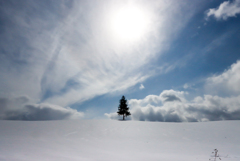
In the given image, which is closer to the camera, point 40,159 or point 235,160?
point 40,159

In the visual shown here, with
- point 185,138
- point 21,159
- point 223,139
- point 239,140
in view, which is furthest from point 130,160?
point 239,140

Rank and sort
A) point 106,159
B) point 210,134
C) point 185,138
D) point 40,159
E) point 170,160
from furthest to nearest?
point 210,134, point 185,138, point 170,160, point 106,159, point 40,159

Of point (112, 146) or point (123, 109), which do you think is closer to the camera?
point (112, 146)

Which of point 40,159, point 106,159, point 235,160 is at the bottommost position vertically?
point 235,160

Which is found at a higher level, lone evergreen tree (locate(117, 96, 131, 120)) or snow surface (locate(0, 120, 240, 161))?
lone evergreen tree (locate(117, 96, 131, 120))

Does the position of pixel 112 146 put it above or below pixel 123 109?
below

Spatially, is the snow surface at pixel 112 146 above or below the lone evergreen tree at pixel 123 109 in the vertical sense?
below

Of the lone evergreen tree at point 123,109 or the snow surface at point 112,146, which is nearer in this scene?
the snow surface at point 112,146

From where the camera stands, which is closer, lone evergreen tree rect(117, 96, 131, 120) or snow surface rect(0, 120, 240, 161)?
snow surface rect(0, 120, 240, 161)

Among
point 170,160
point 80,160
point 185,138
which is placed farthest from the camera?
point 185,138

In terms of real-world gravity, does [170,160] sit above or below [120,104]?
below

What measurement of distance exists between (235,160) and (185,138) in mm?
5403

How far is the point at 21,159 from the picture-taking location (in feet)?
14.2

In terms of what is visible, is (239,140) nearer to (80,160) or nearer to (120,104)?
(80,160)
